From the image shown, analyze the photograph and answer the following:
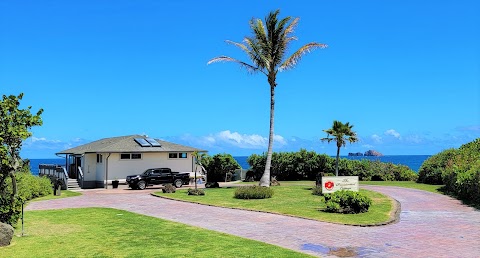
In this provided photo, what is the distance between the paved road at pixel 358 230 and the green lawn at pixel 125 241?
104cm

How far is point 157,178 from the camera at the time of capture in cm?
3500

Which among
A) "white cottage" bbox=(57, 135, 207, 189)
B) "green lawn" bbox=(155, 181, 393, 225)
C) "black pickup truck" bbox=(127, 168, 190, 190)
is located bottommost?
"green lawn" bbox=(155, 181, 393, 225)

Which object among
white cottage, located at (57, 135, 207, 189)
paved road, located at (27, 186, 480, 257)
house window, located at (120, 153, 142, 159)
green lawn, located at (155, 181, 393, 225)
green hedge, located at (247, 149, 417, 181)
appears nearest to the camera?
paved road, located at (27, 186, 480, 257)

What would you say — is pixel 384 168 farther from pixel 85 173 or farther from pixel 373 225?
pixel 373 225

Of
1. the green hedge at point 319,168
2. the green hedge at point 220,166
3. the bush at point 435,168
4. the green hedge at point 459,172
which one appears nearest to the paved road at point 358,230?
the green hedge at point 459,172

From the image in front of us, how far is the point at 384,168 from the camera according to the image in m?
43.6

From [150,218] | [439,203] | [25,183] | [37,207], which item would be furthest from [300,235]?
[25,183]

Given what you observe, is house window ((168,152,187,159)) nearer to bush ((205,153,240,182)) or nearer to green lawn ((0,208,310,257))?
bush ((205,153,240,182))

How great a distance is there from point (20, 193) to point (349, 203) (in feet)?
54.9

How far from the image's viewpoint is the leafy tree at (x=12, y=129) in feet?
41.4

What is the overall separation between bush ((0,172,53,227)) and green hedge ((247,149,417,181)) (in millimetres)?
21444

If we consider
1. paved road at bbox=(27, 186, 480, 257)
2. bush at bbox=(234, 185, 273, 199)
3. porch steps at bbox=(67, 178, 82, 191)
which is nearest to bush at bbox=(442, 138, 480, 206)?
paved road at bbox=(27, 186, 480, 257)

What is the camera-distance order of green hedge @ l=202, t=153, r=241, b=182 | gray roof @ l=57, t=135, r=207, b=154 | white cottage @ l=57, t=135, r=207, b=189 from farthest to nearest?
green hedge @ l=202, t=153, r=241, b=182, white cottage @ l=57, t=135, r=207, b=189, gray roof @ l=57, t=135, r=207, b=154

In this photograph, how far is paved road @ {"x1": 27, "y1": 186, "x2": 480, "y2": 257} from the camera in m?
11.5
